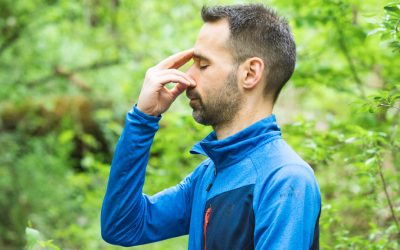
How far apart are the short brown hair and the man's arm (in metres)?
0.23

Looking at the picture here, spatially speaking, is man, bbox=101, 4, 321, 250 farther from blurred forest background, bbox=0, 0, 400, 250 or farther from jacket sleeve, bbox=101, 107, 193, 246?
blurred forest background, bbox=0, 0, 400, 250

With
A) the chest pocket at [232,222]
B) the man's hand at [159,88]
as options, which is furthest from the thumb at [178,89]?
the chest pocket at [232,222]

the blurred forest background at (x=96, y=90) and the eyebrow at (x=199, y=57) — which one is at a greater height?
the eyebrow at (x=199, y=57)

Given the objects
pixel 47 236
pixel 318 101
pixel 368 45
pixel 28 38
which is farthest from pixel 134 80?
pixel 318 101

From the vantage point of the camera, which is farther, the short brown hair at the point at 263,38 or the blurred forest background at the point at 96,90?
the blurred forest background at the point at 96,90

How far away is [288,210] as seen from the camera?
6.31ft

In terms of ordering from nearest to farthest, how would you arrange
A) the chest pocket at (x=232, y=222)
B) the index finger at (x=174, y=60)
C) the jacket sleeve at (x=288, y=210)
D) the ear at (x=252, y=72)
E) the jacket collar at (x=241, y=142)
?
1. the jacket sleeve at (x=288, y=210)
2. the chest pocket at (x=232, y=222)
3. the jacket collar at (x=241, y=142)
4. the ear at (x=252, y=72)
5. the index finger at (x=174, y=60)

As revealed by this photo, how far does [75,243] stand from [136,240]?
4705 mm

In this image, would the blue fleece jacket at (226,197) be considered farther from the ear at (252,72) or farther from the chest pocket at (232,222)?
the ear at (252,72)

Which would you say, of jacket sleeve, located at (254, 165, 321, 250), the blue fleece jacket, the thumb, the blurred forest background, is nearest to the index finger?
the thumb

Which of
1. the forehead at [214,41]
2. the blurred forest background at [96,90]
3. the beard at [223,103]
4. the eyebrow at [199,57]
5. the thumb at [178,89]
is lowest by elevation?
the blurred forest background at [96,90]

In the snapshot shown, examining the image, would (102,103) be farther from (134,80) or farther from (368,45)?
(368,45)

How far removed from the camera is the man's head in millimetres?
2348

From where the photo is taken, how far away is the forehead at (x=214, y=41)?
237cm
